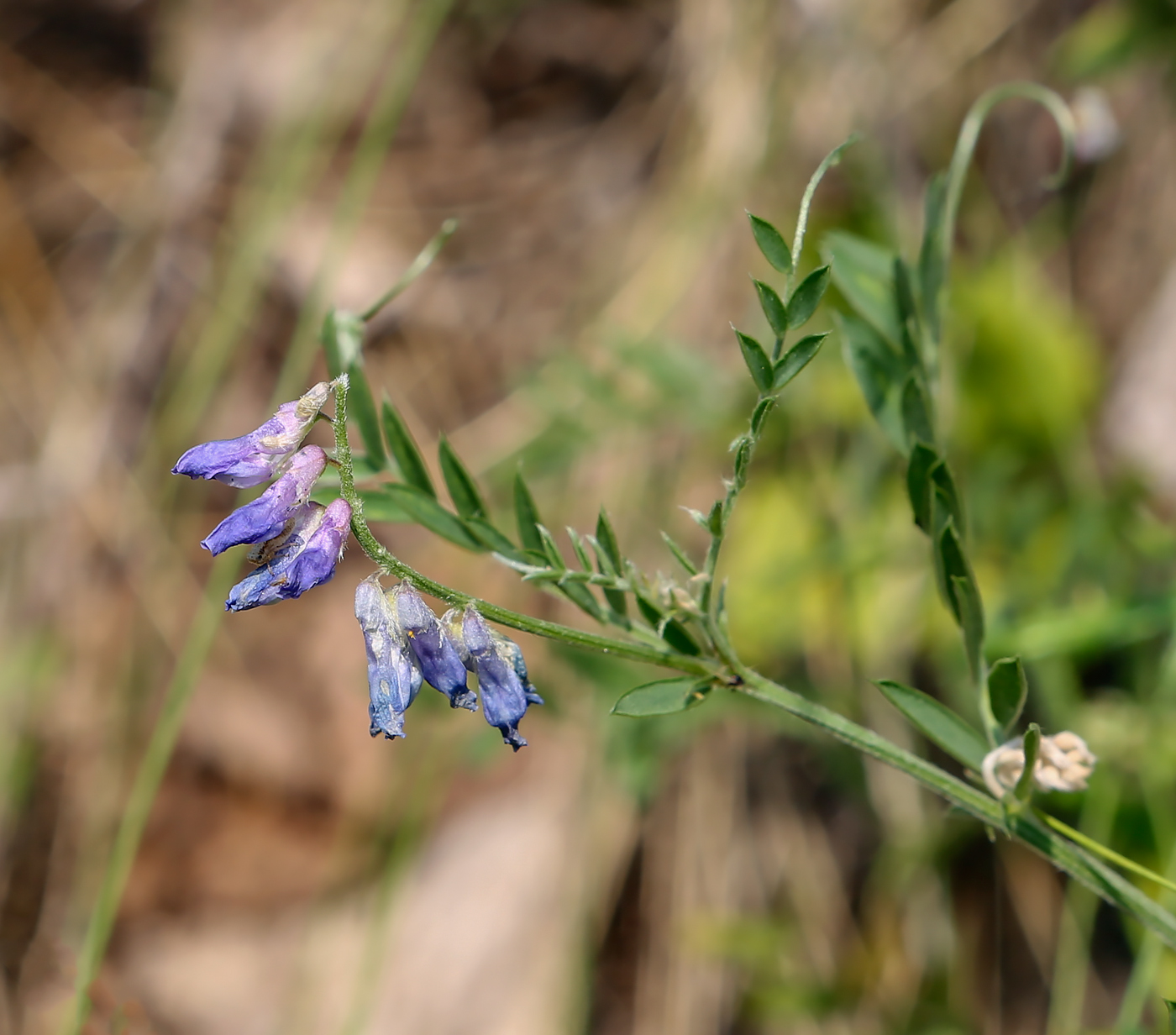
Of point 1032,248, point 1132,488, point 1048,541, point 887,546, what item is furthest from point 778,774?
point 1032,248

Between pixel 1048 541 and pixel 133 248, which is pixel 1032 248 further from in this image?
pixel 133 248

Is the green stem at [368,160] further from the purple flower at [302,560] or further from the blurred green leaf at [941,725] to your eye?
the blurred green leaf at [941,725]

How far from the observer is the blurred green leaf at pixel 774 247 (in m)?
1.18

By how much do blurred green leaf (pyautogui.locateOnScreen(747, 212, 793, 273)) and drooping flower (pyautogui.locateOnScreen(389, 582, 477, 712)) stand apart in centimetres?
55

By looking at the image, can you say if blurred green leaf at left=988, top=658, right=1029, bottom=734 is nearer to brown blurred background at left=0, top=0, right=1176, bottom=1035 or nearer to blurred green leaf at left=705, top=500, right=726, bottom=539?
blurred green leaf at left=705, top=500, right=726, bottom=539

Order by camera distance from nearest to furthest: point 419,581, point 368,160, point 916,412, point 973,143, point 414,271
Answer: point 419,581 < point 916,412 < point 414,271 < point 973,143 < point 368,160

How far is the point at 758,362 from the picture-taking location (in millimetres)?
1156

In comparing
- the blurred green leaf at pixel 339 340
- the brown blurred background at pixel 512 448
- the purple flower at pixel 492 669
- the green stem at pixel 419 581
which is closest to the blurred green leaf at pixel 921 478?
the green stem at pixel 419 581

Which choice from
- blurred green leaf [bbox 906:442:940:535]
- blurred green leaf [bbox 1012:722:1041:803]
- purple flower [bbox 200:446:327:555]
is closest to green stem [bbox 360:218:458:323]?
purple flower [bbox 200:446:327:555]

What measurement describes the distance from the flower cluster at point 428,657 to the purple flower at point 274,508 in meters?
0.11

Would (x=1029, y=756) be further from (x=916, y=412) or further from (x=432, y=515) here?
(x=432, y=515)

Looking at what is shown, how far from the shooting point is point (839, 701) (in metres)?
2.69

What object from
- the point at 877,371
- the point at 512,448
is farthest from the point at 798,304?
the point at 512,448

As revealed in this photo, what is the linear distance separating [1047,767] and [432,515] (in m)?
0.83
